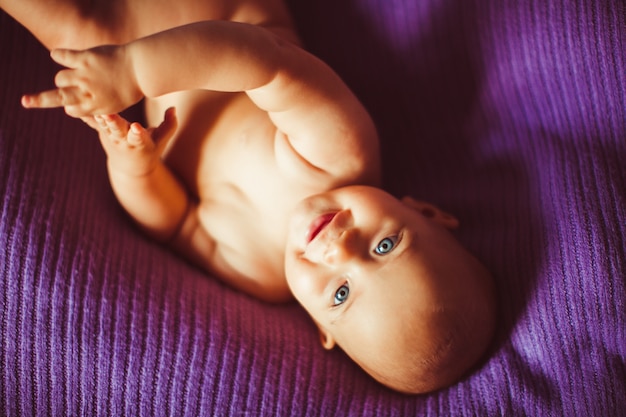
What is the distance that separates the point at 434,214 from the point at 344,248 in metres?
0.28

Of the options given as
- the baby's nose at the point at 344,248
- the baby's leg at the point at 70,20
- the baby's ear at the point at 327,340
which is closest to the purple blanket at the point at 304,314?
the baby's ear at the point at 327,340

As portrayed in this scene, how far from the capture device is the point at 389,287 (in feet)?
2.79

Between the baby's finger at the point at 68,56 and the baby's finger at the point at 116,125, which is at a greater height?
the baby's finger at the point at 68,56

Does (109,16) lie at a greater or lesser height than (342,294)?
greater

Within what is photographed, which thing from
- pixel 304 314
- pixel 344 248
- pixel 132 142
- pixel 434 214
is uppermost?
pixel 132 142

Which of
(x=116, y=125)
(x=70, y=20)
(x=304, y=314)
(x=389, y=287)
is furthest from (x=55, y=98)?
(x=304, y=314)

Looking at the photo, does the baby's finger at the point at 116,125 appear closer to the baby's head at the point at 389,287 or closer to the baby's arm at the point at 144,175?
the baby's arm at the point at 144,175

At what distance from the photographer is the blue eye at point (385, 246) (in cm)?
87

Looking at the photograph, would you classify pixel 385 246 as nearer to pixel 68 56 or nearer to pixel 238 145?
pixel 238 145

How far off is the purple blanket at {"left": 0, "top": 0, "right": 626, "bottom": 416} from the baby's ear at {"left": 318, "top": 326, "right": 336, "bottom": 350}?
0.02m

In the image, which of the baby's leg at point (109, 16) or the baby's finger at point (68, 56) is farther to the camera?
the baby's leg at point (109, 16)

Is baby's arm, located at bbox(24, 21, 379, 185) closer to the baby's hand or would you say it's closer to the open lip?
the baby's hand

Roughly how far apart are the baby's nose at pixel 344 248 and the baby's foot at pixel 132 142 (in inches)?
12.9

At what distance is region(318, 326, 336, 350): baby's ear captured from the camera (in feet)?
3.25
